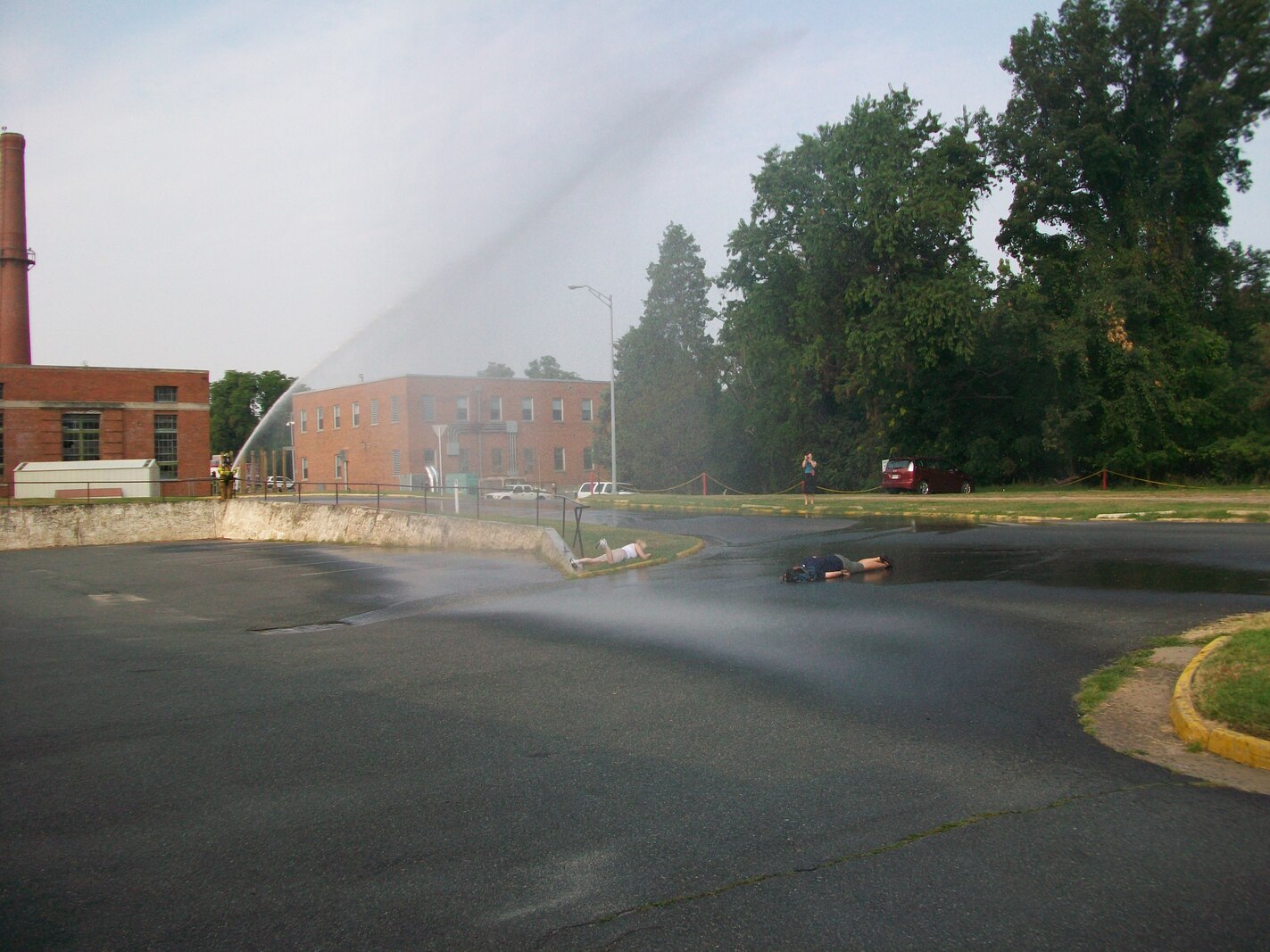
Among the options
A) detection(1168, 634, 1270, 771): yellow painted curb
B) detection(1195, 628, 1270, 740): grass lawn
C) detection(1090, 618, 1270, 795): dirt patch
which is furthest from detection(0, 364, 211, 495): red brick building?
detection(1168, 634, 1270, 771): yellow painted curb

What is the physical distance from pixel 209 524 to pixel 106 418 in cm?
2259

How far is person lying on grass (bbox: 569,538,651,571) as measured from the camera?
18234 mm

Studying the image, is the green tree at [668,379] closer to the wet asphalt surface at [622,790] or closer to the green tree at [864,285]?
the green tree at [864,285]

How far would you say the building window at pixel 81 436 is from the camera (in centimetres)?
5553

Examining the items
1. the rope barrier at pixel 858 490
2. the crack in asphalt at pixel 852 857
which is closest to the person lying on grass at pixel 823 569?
the crack in asphalt at pixel 852 857

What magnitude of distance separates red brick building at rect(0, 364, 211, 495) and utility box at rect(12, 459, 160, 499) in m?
3.55

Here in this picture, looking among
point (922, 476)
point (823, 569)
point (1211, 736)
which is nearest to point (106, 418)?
point (922, 476)

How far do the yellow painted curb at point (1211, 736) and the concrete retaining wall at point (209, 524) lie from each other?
21.4 meters

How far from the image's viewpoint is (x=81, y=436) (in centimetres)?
5584

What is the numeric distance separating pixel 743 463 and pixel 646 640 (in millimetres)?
48749

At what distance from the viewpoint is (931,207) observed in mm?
42906

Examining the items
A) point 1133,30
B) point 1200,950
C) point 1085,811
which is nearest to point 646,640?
Answer: point 1085,811

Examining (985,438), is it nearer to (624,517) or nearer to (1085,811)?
(624,517)

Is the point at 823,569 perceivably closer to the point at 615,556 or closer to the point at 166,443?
the point at 615,556
